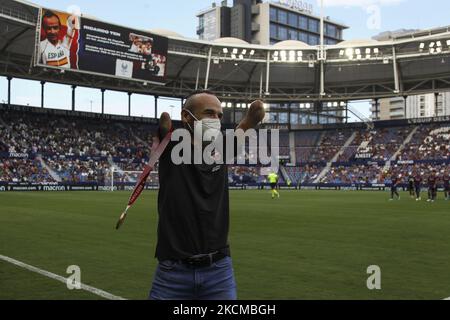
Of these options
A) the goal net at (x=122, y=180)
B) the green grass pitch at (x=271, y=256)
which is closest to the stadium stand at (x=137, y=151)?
the goal net at (x=122, y=180)

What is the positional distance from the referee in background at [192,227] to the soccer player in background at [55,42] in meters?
40.8

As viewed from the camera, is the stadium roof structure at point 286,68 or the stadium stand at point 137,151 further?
the stadium roof structure at point 286,68

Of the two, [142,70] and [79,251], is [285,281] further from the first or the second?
[142,70]

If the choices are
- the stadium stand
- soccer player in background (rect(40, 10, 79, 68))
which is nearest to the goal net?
the stadium stand

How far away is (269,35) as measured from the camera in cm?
11056

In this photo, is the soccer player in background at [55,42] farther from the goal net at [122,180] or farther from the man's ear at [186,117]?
the man's ear at [186,117]

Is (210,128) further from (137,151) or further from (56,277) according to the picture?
(137,151)

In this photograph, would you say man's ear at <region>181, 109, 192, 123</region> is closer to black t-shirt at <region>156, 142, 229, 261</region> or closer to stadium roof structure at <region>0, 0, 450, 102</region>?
black t-shirt at <region>156, 142, 229, 261</region>

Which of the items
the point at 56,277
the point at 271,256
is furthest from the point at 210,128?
the point at 271,256

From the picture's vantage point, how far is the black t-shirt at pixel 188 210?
3.38 m

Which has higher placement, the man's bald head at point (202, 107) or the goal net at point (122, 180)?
the man's bald head at point (202, 107)

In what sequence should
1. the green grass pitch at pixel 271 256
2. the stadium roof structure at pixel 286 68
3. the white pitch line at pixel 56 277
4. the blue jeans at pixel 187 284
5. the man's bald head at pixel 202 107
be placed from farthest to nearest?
the stadium roof structure at pixel 286 68 → the green grass pitch at pixel 271 256 → the white pitch line at pixel 56 277 → the man's bald head at pixel 202 107 → the blue jeans at pixel 187 284

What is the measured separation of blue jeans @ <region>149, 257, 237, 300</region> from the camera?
3.31 m
